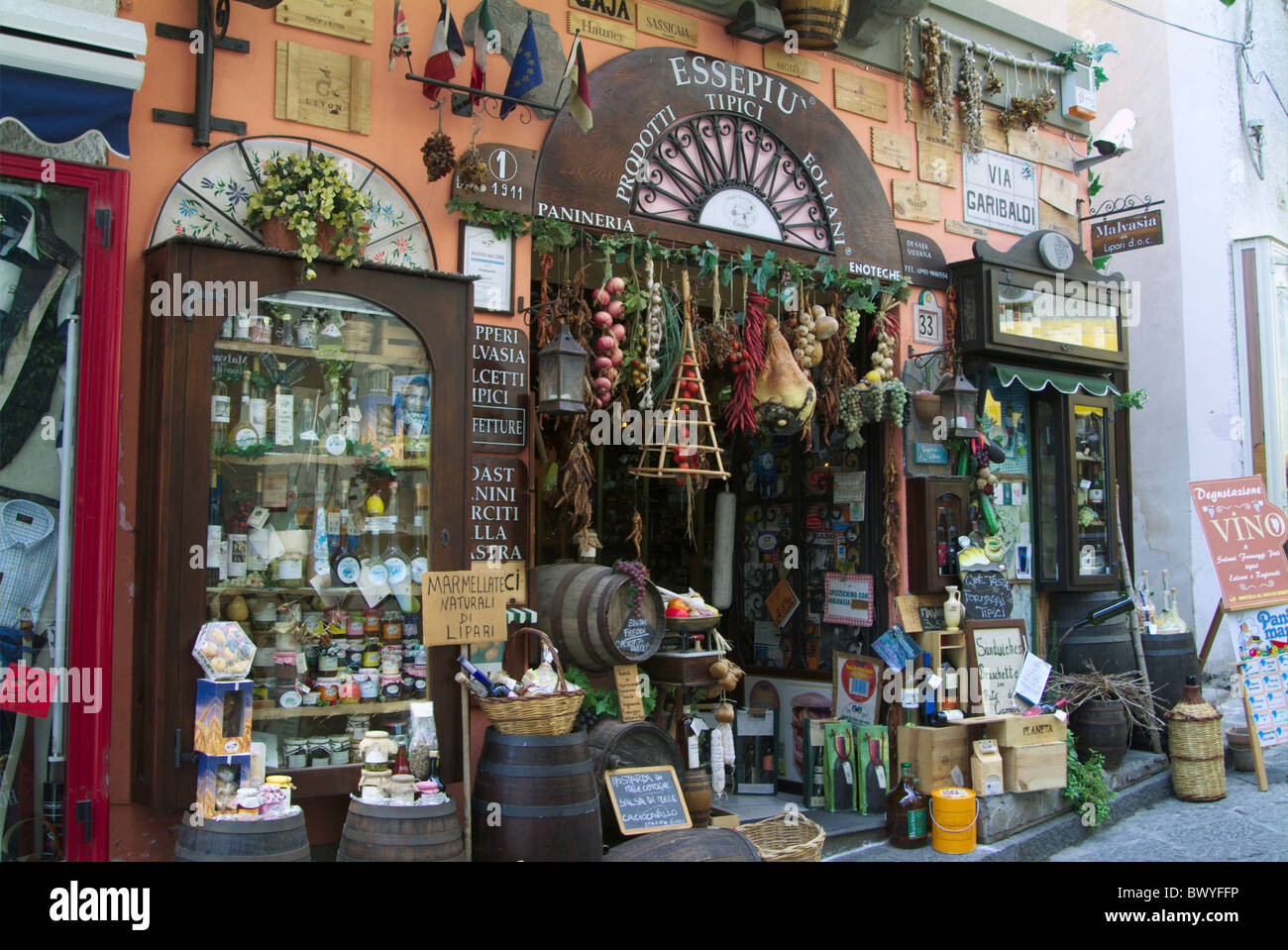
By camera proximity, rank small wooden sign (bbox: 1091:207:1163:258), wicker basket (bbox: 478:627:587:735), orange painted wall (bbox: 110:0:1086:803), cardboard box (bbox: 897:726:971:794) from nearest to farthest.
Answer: orange painted wall (bbox: 110:0:1086:803), wicker basket (bbox: 478:627:587:735), cardboard box (bbox: 897:726:971:794), small wooden sign (bbox: 1091:207:1163:258)

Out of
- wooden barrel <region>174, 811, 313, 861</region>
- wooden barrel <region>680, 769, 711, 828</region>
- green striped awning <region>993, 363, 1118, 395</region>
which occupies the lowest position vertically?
wooden barrel <region>680, 769, 711, 828</region>

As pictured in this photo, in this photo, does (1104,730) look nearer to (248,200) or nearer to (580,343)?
(580,343)

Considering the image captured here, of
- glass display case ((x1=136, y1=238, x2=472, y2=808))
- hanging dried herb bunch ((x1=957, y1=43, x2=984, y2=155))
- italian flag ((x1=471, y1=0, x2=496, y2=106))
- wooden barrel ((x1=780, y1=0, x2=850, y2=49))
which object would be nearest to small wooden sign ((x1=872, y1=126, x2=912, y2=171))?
hanging dried herb bunch ((x1=957, y1=43, x2=984, y2=155))

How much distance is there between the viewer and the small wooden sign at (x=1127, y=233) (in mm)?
7992

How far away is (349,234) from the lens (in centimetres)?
465

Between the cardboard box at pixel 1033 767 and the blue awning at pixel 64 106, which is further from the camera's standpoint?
the cardboard box at pixel 1033 767

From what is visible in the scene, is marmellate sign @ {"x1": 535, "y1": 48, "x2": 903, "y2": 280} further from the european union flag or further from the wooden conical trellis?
the wooden conical trellis

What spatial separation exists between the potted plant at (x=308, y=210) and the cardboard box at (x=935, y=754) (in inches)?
170

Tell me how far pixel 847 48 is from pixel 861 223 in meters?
1.18

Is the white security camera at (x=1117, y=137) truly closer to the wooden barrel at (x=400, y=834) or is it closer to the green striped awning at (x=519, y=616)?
the green striped awning at (x=519, y=616)

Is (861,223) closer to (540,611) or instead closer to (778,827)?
(540,611)

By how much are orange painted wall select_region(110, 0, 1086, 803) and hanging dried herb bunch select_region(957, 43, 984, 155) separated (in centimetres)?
314

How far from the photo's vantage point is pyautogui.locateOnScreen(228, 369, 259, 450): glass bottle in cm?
454

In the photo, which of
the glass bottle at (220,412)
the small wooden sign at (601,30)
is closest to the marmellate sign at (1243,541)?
the small wooden sign at (601,30)
